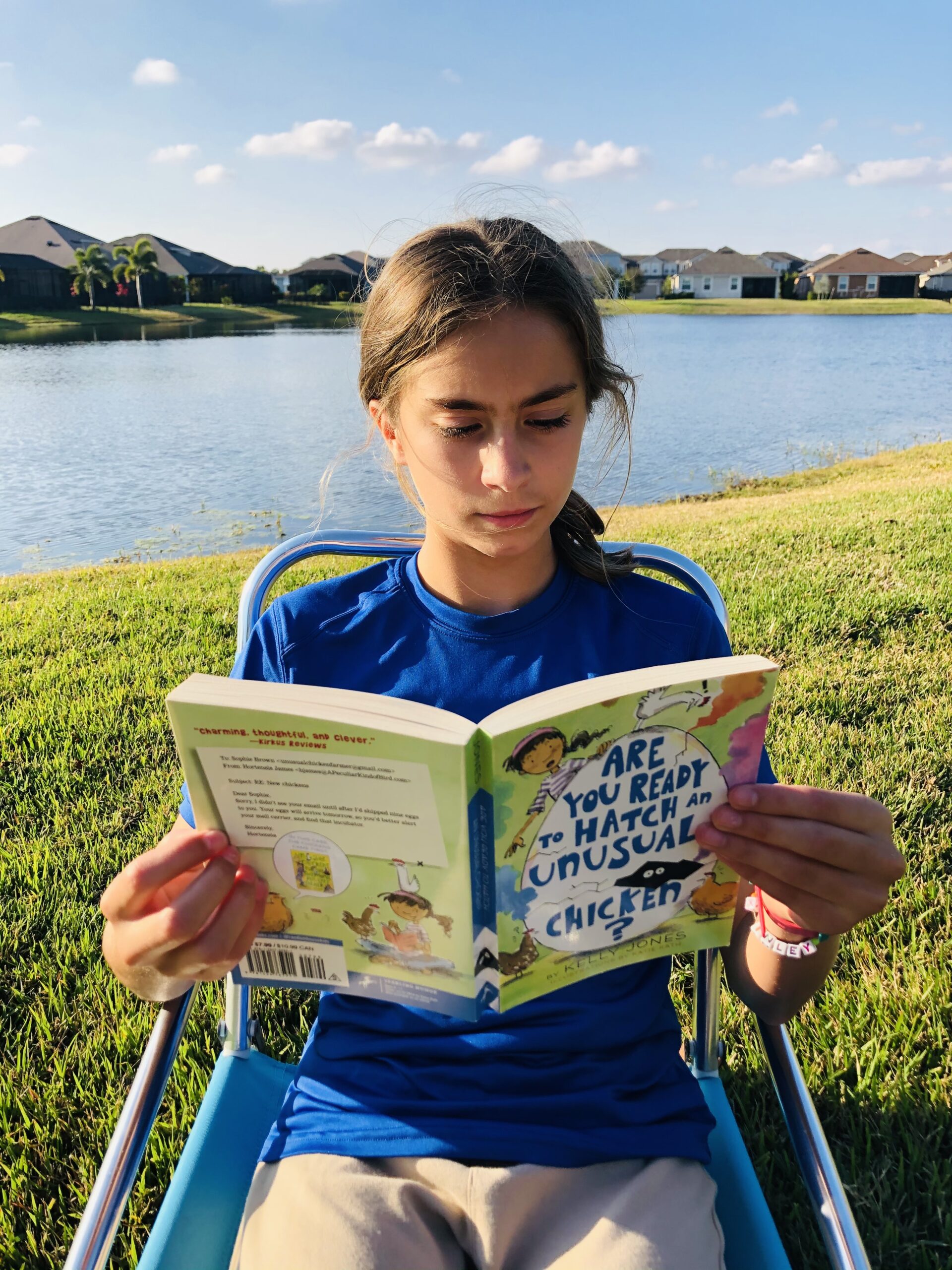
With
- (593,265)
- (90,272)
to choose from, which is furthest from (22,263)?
(593,265)

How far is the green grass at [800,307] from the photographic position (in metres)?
60.7

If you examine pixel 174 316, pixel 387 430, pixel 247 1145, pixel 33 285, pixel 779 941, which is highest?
pixel 33 285

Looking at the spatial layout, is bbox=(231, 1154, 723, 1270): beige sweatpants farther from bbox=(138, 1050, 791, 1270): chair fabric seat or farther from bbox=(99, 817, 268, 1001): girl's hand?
bbox=(99, 817, 268, 1001): girl's hand

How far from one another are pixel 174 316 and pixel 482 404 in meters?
55.7

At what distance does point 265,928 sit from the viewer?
114 cm

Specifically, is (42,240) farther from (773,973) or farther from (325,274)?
(773,973)

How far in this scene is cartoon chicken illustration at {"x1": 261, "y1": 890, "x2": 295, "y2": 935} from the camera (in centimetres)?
110

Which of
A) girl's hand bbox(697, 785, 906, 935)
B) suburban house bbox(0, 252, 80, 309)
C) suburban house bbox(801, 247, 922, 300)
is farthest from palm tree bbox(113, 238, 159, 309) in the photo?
girl's hand bbox(697, 785, 906, 935)

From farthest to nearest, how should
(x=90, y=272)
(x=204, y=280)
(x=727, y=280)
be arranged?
(x=727, y=280) → (x=204, y=280) → (x=90, y=272)

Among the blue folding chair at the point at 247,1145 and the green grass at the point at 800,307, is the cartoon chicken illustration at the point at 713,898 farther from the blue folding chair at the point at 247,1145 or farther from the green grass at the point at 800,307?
the green grass at the point at 800,307

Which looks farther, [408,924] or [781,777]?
[781,777]

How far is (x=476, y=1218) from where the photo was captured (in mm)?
1085

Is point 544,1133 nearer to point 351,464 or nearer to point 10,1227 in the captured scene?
point 10,1227

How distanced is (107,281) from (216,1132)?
58.8 metres
